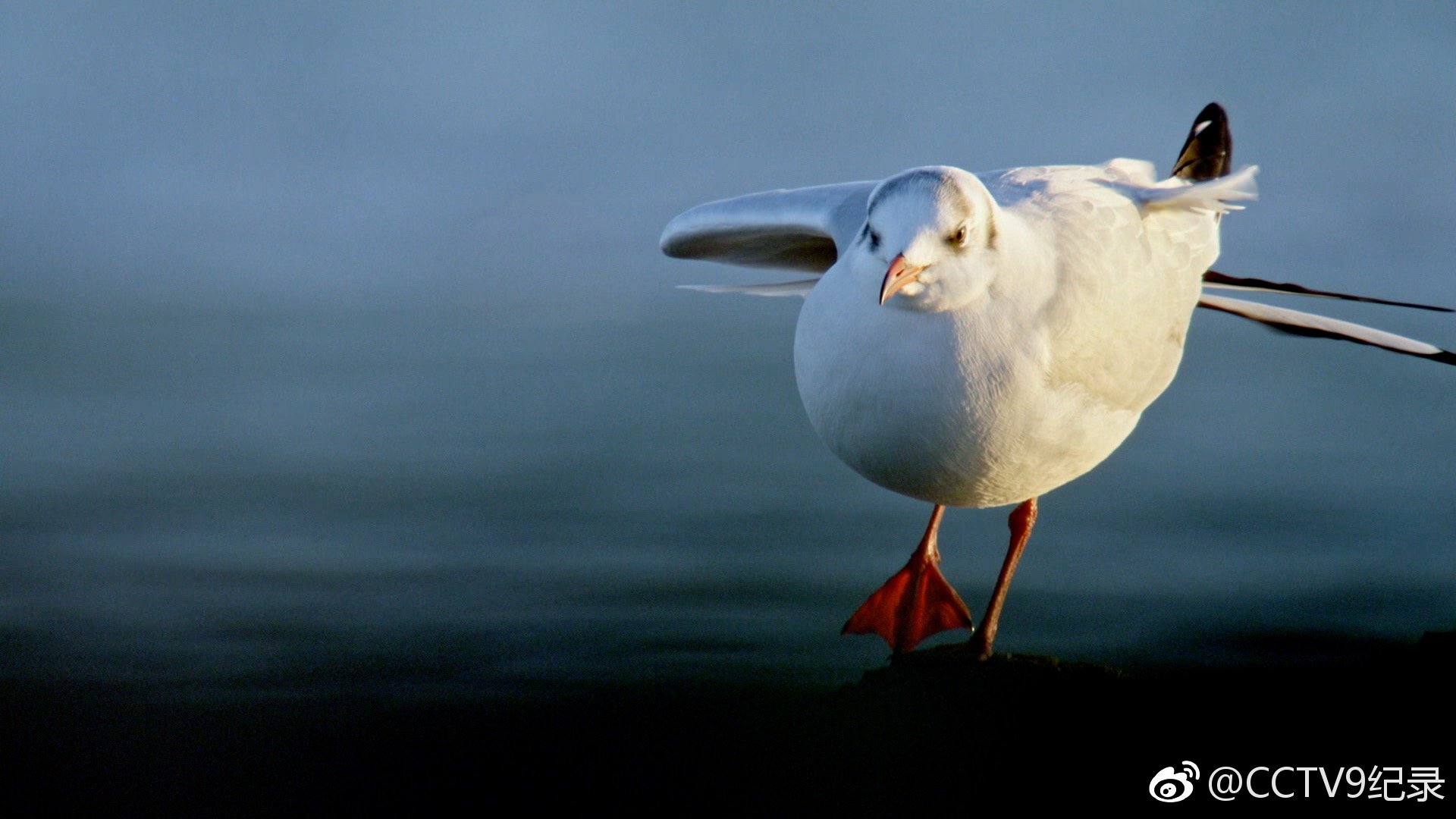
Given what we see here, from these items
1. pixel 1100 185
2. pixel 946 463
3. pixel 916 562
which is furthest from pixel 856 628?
pixel 1100 185

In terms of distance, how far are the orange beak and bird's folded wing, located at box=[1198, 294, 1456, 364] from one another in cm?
163

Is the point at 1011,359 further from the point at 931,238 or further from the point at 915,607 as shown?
the point at 915,607

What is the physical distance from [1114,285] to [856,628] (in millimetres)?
1283

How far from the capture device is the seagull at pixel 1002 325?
2.93m

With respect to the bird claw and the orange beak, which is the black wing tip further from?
the orange beak

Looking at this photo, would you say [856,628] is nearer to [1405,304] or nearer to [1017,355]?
[1017,355]

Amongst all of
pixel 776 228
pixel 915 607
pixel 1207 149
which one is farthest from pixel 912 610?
pixel 1207 149

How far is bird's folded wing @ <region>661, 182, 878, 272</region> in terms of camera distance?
412 cm

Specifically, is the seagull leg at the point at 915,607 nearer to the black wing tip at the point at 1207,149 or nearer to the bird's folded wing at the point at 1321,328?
the bird's folded wing at the point at 1321,328

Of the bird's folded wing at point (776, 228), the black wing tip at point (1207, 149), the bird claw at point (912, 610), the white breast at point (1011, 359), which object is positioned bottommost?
the bird claw at point (912, 610)

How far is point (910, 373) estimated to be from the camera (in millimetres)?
2986

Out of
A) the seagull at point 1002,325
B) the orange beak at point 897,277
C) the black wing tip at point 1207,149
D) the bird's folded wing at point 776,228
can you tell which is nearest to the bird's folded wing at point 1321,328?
the seagull at point 1002,325

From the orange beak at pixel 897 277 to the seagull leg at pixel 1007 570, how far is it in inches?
55.5

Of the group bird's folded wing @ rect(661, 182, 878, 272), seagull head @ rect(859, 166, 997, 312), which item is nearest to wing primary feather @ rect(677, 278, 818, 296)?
bird's folded wing @ rect(661, 182, 878, 272)
